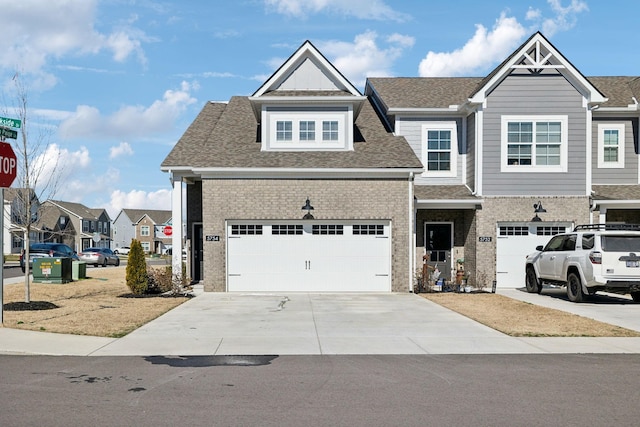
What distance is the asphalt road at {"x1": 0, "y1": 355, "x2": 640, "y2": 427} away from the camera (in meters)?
6.38

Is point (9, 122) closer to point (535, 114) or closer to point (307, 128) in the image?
point (307, 128)

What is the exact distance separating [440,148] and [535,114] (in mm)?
3690

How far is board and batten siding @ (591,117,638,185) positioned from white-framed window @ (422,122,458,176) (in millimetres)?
5437

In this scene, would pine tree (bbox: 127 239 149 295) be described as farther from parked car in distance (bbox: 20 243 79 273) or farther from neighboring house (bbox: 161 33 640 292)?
parked car in distance (bbox: 20 243 79 273)

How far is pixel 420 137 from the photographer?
23406 mm

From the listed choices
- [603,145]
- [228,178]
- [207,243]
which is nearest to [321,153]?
[228,178]

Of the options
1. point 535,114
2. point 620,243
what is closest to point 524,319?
point 620,243

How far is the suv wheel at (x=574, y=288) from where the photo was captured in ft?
57.6

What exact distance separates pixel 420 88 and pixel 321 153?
21.4 feet

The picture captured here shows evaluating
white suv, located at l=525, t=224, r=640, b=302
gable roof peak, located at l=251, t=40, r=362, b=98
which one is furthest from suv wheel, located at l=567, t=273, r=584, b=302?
gable roof peak, located at l=251, t=40, r=362, b=98

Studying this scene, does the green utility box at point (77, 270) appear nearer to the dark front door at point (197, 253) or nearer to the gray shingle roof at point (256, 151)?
the dark front door at point (197, 253)

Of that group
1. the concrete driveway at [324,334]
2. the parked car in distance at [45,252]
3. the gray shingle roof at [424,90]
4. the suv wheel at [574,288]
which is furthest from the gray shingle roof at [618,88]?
the parked car in distance at [45,252]

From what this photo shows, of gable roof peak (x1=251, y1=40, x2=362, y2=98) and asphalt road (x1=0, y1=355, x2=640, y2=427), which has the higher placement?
gable roof peak (x1=251, y1=40, x2=362, y2=98)

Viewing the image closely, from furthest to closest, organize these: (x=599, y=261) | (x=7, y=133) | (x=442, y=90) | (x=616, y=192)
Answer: (x=442, y=90), (x=616, y=192), (x=599, y=261), (x=7, y=133)
